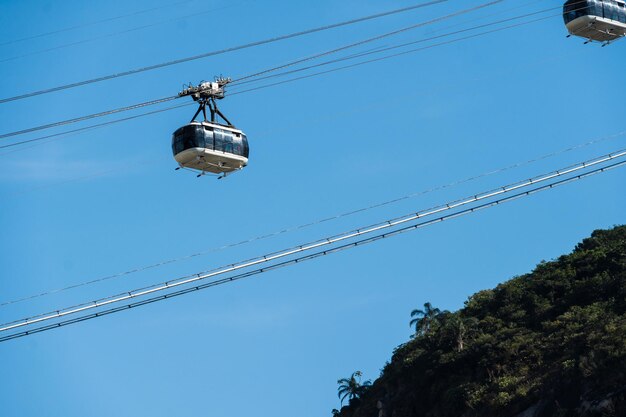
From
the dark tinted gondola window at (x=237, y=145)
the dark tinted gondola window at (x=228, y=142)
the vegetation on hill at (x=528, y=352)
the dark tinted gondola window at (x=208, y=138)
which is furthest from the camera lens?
the vegetation on hill at (x=528, y=352)

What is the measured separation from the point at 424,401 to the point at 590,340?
1221cm

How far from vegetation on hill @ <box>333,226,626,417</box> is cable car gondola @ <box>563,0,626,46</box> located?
14117 millimetres

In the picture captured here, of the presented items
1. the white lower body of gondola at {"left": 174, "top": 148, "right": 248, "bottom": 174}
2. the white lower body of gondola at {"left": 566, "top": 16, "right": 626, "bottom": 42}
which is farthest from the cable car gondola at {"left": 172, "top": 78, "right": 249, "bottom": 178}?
the white lower body of gondola at {"left": 566, "top": 16, "right": 626, "bottom": 42}

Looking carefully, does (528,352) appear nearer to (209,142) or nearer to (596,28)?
(596,28)

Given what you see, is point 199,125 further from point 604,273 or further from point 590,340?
point 604,273

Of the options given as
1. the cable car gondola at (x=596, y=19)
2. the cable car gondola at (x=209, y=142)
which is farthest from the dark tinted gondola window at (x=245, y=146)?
the cable car gondola at (x=596, y=19)

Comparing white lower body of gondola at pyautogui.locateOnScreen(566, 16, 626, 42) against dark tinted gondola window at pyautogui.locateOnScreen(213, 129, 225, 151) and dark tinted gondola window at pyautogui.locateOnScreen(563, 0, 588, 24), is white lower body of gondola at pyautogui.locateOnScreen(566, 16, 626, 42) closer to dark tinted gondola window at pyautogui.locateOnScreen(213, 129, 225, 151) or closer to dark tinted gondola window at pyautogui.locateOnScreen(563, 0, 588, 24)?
dark tinted gondola window at pyautogui.locateOnScreen(563, 0, 588, 24)

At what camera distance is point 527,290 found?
7619cm

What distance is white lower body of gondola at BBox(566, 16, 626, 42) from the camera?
52.2 m

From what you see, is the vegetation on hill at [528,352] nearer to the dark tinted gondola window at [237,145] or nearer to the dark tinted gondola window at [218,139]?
the dark tinted gondola window at [237,145]

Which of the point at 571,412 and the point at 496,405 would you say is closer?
the point at 571,412

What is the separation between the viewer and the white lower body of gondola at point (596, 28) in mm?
52250

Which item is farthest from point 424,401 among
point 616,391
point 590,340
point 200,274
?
point 200,274

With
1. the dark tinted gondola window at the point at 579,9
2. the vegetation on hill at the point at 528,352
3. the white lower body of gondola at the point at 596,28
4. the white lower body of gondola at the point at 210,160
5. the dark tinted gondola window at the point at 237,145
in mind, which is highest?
the dark tinted gondola window at the point at 579,9
